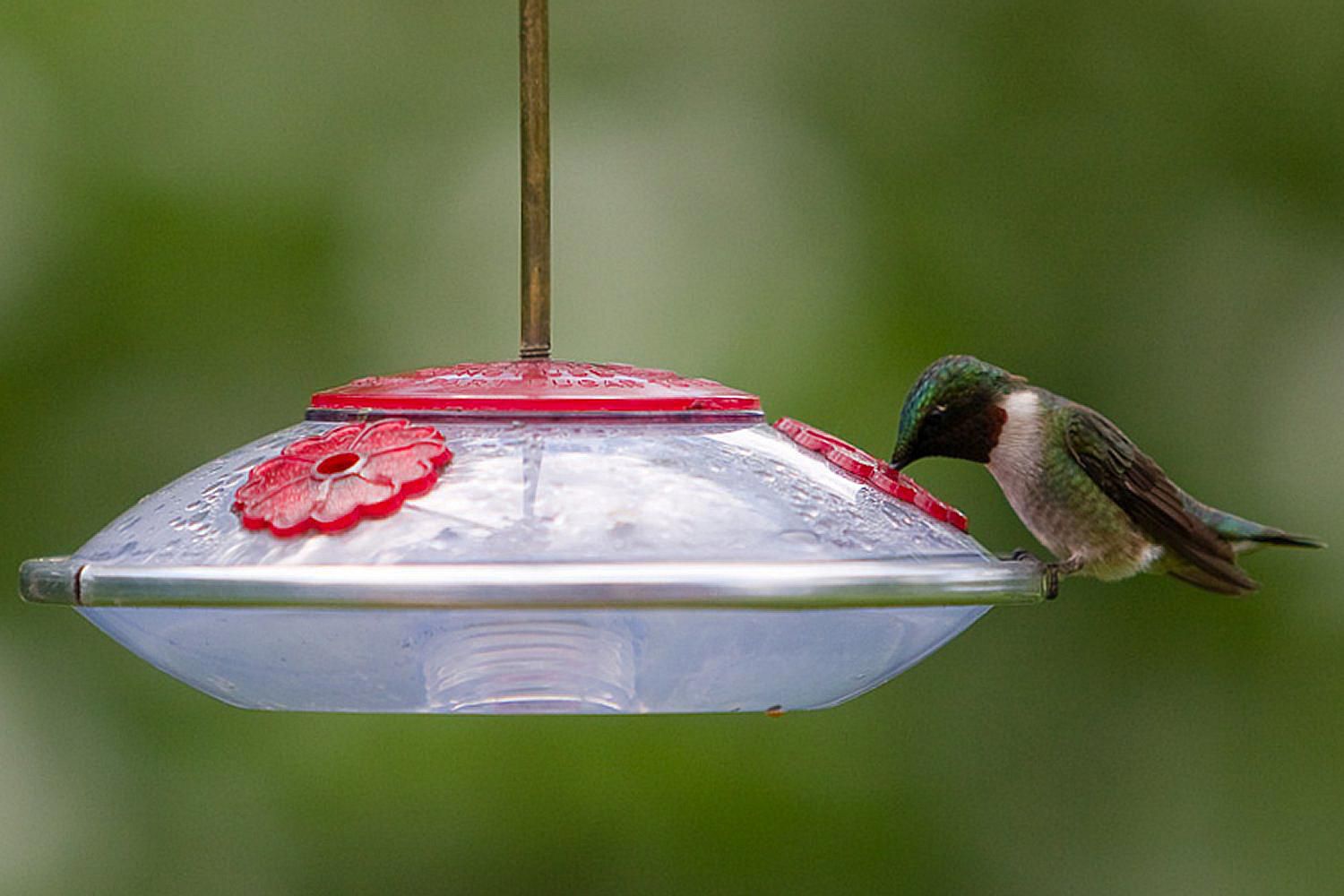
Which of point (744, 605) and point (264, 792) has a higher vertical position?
point (744, 605)

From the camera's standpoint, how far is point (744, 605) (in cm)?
134

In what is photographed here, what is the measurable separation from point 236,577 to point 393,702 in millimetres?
239

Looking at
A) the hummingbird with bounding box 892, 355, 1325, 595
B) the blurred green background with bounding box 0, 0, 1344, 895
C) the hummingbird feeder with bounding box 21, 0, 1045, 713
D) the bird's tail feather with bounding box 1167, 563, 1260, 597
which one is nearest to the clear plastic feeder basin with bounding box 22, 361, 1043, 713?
the hummingbird feeder with bounding box 21, 0, 1045, 713

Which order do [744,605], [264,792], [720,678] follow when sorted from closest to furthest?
[744,605]
[720,678]
[264,792]

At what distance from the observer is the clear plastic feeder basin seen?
1.35 metres

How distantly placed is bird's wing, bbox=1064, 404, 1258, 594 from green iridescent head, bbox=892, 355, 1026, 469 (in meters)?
0.15

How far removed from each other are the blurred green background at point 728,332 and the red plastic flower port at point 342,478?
2046mm

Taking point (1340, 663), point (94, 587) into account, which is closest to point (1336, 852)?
point (1340, 663)

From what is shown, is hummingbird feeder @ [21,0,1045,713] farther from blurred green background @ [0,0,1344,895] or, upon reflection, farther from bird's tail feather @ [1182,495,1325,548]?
blurred green background @ [0,0,1344,895]

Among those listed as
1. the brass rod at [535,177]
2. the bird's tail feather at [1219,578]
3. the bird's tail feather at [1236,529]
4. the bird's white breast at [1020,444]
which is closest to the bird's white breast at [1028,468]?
the bird's white breast at [1020,444]

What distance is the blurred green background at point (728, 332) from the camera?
3664 millimetres

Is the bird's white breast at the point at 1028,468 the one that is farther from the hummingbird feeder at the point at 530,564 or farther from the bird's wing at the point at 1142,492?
the hummingbird feeder at the point at 530,564

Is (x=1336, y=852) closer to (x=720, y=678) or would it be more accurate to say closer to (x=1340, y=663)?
(x=1340, y=663)

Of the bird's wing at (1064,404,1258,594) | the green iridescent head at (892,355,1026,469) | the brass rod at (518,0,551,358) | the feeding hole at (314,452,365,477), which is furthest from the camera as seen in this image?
the bird's wing at (1064,404,1258,594)
